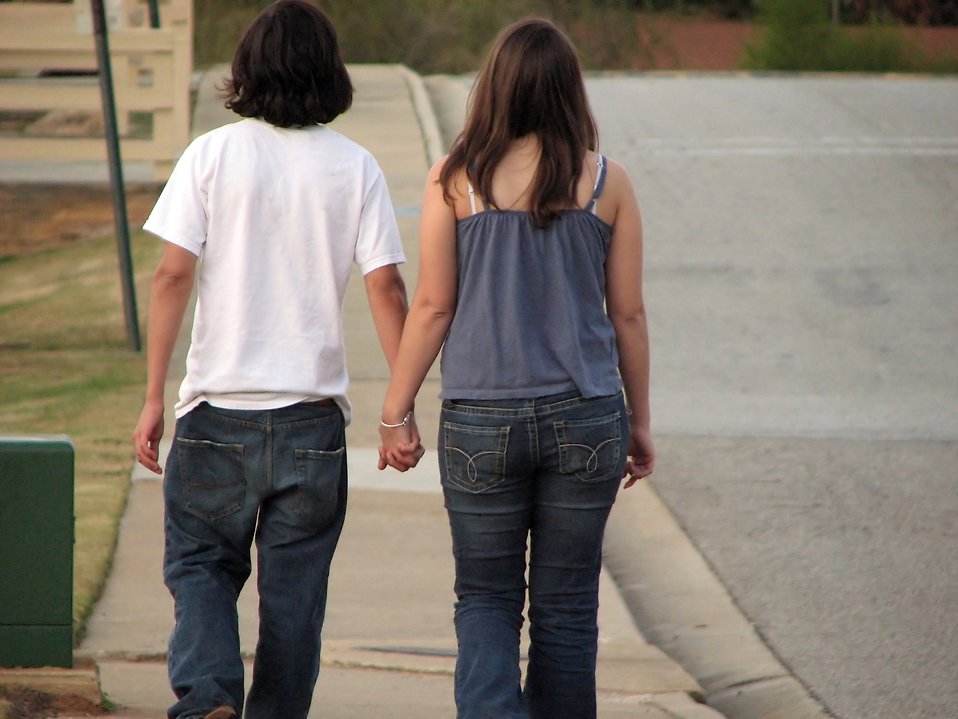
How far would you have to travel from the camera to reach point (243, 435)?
3.20m

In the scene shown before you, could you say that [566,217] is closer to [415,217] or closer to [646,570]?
[646,570]

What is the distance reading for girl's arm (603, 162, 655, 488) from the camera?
317 cm

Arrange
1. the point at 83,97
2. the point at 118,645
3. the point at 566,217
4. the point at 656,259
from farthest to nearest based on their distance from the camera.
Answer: the point at 83,97 → the point at 656,259 → the point at 118,645 → the point at 566,217

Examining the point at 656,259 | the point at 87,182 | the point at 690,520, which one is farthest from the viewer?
the point at 87,182

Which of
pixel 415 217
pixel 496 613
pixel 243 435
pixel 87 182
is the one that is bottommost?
pixel 87 182

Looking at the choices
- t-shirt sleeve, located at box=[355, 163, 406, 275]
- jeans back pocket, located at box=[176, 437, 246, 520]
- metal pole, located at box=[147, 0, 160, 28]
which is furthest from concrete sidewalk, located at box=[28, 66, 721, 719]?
metal pole, located at box=[147, 0, 160, 28]

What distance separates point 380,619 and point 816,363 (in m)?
4.75

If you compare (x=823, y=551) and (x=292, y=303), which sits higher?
(x=292, y=303)

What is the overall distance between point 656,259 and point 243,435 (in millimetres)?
8255

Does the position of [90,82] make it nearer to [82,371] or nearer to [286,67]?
[82,371]

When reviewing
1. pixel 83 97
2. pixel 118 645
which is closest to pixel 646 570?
pixel 118 645

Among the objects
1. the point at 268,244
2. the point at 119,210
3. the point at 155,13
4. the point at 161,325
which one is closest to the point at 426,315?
the point at 268,244

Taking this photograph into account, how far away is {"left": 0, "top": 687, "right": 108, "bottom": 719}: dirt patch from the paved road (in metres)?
2.19

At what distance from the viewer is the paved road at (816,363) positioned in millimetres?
5035
